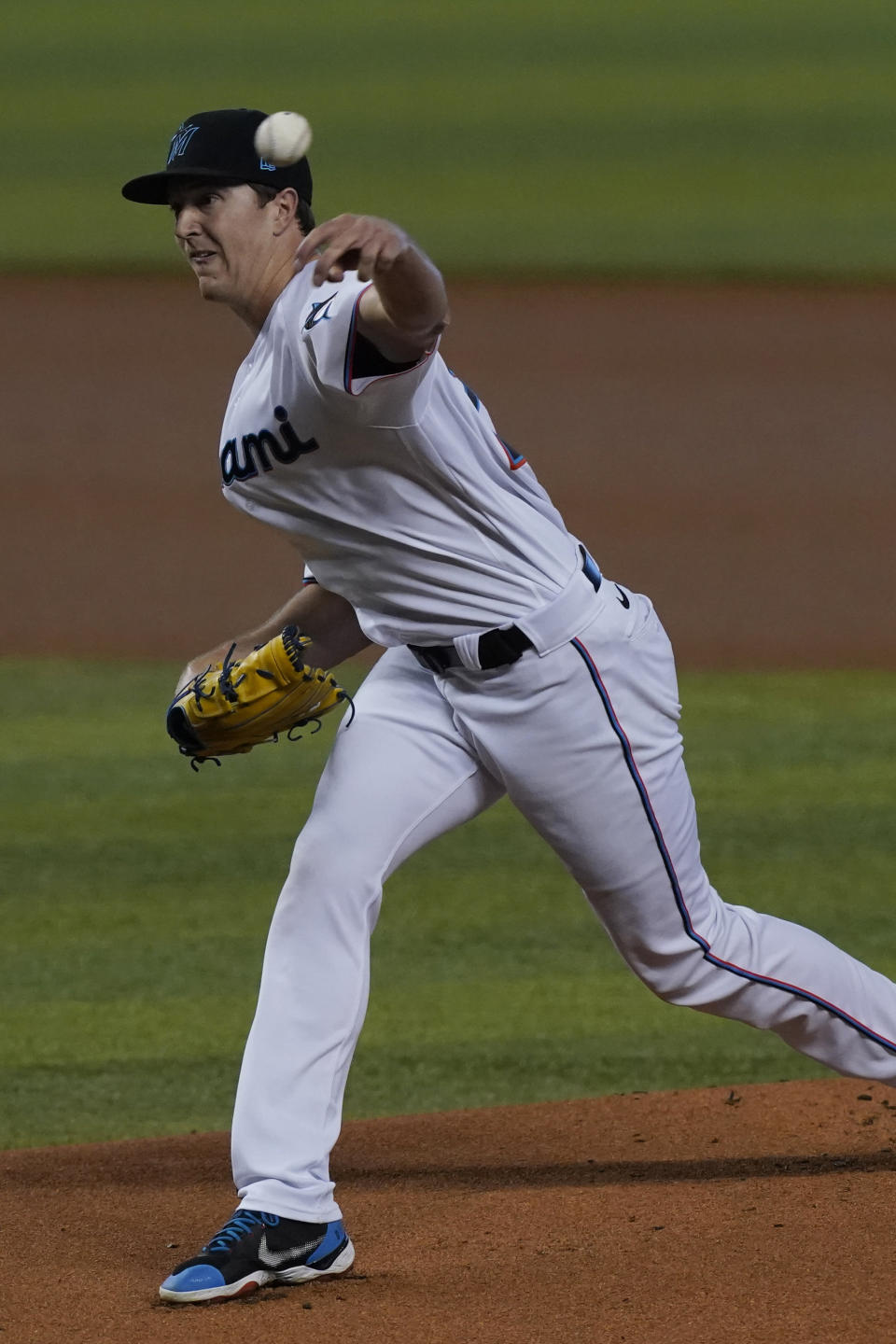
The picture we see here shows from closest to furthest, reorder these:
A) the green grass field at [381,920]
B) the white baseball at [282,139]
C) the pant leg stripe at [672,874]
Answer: the white baseball at [282,139]
the pant leg stripe at [672,874]
the green grass field at [381,920]

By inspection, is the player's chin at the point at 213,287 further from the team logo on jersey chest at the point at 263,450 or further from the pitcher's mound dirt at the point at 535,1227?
the pitcher's mound dirt at the point at 535,1227

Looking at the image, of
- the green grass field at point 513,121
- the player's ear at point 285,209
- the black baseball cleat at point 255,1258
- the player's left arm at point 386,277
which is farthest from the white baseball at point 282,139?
the green grass field at point 513,121

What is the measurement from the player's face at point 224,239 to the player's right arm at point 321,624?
62 cm

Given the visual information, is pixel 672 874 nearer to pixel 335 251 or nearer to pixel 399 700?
pixel 399 700

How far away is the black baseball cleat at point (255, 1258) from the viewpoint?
2.71 metres

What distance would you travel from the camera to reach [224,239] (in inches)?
113

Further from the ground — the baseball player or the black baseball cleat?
the baseball player

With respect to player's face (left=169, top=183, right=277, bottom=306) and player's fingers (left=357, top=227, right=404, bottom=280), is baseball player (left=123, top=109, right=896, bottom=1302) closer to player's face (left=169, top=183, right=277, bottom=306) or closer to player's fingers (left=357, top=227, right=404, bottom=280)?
player's face (left=169, top=183, right=277, bottom=306)

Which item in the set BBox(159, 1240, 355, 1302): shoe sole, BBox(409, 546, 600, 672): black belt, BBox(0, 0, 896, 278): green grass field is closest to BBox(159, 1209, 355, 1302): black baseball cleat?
BBox(159, 1240, 355, 1302): shoe sole

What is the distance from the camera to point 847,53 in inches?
750

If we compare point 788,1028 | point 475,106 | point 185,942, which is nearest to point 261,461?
point 788,1028

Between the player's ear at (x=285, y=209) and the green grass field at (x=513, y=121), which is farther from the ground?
the player's ear at (x=285, y=209)

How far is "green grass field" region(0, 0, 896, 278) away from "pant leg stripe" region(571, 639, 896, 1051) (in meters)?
→ 10.7

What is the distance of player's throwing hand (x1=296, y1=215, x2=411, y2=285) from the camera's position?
2.42 m
